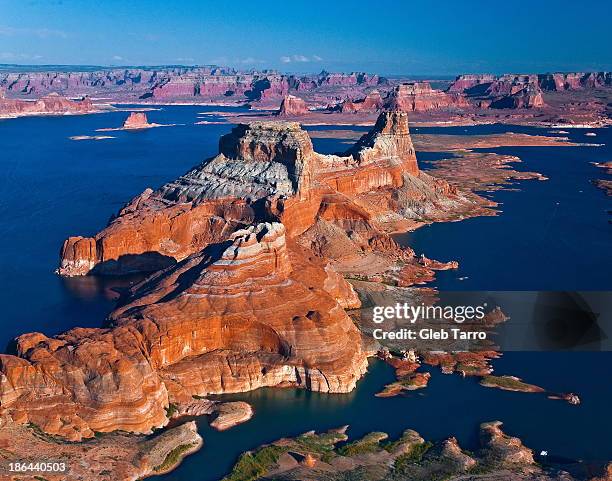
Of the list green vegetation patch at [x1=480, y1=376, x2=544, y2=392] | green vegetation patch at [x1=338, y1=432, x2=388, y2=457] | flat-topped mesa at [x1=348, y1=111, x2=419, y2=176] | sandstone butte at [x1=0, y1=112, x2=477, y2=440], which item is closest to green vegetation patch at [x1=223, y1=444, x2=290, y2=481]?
green vegetation patch at [x1=338, y1=432, x2=388, y2=457]

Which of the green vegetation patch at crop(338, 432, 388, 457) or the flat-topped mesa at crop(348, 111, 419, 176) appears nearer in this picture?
the green vegetation patch at crop(338, 432, 388, 457)

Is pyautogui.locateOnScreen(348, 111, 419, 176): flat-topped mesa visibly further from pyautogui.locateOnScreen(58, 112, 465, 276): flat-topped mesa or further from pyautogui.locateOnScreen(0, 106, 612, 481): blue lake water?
pyautogui.locateOnScreen(0, 106, 612, 481): blue lake water

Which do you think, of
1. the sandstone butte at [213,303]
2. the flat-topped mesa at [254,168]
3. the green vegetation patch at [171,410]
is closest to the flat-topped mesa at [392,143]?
the sandstone butte at [213,303]

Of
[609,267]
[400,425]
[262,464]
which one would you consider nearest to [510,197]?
[609,267]

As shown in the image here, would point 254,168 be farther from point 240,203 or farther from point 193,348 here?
point 193,348

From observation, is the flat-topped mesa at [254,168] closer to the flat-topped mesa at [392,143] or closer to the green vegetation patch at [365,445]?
the flat-topped mesa at [392,143]

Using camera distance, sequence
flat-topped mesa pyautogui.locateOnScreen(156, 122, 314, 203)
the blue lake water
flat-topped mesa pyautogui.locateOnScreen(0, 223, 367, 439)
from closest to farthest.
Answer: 1. flat-topped mesa pyautogui.locateOnScreen(0, 223, 367, 439)
2. the blue lake water
3. flat-topped mesa pyautogui.locateOnScreen(156, 122, 314, 203)

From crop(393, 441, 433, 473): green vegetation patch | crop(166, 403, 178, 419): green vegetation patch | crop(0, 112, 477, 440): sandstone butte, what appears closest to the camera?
crop(393, 441, 433, 473): green vegetation patch

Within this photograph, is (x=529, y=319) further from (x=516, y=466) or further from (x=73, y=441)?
(x=73, y=441)

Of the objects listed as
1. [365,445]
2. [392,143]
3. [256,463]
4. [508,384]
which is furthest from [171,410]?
[392,143]
